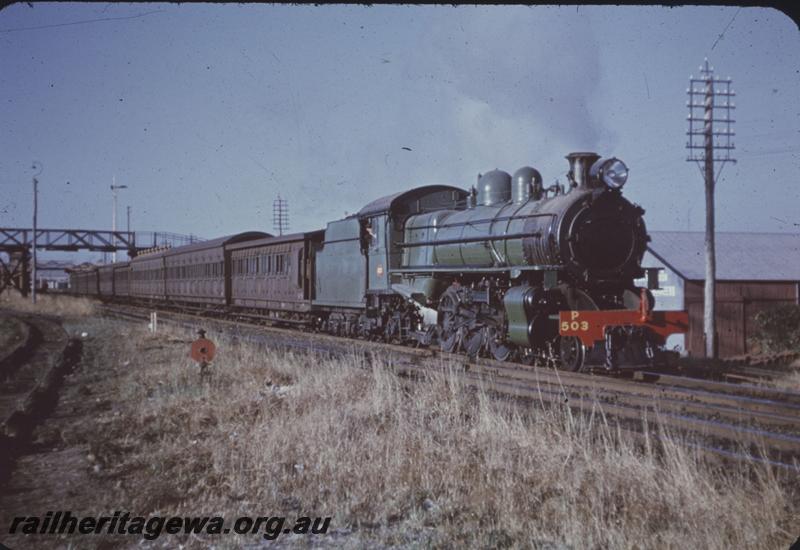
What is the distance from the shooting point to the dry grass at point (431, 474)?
461 cm

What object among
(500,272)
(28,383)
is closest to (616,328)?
(500,272)

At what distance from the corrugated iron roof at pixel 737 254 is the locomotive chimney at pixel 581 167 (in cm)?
1998

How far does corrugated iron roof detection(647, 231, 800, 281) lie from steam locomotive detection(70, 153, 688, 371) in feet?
57.1

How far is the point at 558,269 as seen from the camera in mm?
11211

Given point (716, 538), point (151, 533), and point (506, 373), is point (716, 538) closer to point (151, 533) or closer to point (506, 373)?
point (151, 533)

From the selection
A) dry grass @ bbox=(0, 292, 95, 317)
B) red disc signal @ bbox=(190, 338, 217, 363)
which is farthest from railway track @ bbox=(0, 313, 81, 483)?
dry grass @ bbox=(0, 292, 95, 317)

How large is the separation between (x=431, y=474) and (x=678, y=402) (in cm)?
392

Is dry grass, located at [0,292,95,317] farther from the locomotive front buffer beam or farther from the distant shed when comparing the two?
the locomotive front buffer beam

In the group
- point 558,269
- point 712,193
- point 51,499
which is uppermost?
point 712,193

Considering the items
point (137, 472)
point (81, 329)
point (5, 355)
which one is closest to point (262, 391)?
point (137, 472)

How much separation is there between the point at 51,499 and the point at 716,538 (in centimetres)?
538

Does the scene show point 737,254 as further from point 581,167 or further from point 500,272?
point 500,272

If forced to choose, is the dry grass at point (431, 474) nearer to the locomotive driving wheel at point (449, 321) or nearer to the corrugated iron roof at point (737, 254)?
the locomotive driving wheel at point (449, 321)

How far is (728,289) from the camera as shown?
30.2m
